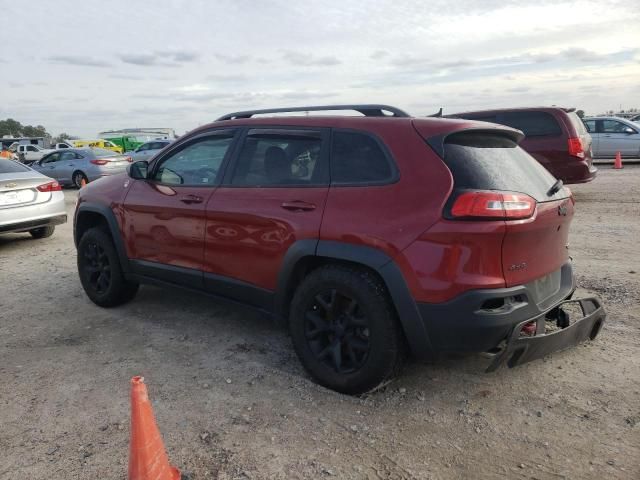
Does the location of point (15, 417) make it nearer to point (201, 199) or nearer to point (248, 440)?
point (248, 440)

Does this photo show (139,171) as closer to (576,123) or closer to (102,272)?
(102,272)

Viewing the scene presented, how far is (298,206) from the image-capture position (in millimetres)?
3467

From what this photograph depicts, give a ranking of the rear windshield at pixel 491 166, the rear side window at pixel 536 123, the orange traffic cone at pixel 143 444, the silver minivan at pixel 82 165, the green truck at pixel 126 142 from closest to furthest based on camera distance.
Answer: the orange traffic cone at pixel 143 444 < the rear windshield at pixel 491 166 < the rear side window at pixel 536 123 < the silver minivan at pixel 82 165 < the green truck at pixel 126 142

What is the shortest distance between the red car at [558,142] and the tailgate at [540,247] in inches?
287

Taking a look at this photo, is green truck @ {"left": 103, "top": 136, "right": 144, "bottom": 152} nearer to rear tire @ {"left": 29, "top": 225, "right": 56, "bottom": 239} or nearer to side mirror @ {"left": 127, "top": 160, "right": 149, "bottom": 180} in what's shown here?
rear tire @ {"left": 29, "top": 225, "right": 56, "bottom": 239}

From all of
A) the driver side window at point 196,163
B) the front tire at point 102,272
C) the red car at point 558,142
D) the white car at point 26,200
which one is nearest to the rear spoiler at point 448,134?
the driver side window at point 196,163

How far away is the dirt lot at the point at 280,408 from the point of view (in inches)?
107

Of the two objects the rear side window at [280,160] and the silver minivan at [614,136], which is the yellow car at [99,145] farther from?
the rear side window at [280,160]

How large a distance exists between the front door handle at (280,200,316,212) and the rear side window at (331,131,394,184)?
211 mm

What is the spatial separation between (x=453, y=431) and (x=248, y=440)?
1111 mm

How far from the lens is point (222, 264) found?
4000 mm

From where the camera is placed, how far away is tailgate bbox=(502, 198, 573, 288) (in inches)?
116

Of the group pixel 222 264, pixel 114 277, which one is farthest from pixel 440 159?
pixel 114 277

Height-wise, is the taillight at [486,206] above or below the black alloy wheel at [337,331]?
above
